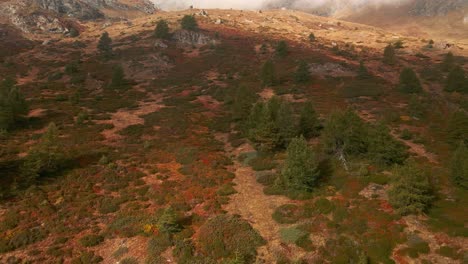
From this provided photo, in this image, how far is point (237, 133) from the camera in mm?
46875

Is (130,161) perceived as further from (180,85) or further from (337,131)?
(180,85)

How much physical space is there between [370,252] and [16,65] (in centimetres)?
8919

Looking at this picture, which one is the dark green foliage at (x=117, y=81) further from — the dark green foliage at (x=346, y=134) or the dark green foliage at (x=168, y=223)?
the dark green foliage at (x=168, y=223)

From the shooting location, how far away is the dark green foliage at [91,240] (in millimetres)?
24266

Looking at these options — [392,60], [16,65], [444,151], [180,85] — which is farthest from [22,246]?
[392,60]

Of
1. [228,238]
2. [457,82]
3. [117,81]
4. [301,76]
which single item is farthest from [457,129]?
[117,81]

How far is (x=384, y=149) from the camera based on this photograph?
33125 millimetres

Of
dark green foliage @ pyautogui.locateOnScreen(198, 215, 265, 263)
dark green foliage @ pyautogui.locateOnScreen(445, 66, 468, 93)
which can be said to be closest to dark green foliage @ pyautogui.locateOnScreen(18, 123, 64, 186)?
dark green foliage @ pyautogui.locateOnScreen(198, 215, 265, 263)

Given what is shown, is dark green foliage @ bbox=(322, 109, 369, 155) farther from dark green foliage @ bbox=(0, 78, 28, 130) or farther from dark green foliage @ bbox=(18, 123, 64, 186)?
dark green foliage @ bbox=(0, 78, 28, 130)

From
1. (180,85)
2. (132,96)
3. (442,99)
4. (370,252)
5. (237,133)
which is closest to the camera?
(370,252)

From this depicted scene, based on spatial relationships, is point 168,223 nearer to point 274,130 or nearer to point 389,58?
point 274,130

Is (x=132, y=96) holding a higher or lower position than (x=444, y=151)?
lower

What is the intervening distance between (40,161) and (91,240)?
11216 millimetres

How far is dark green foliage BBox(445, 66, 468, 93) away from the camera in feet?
205
